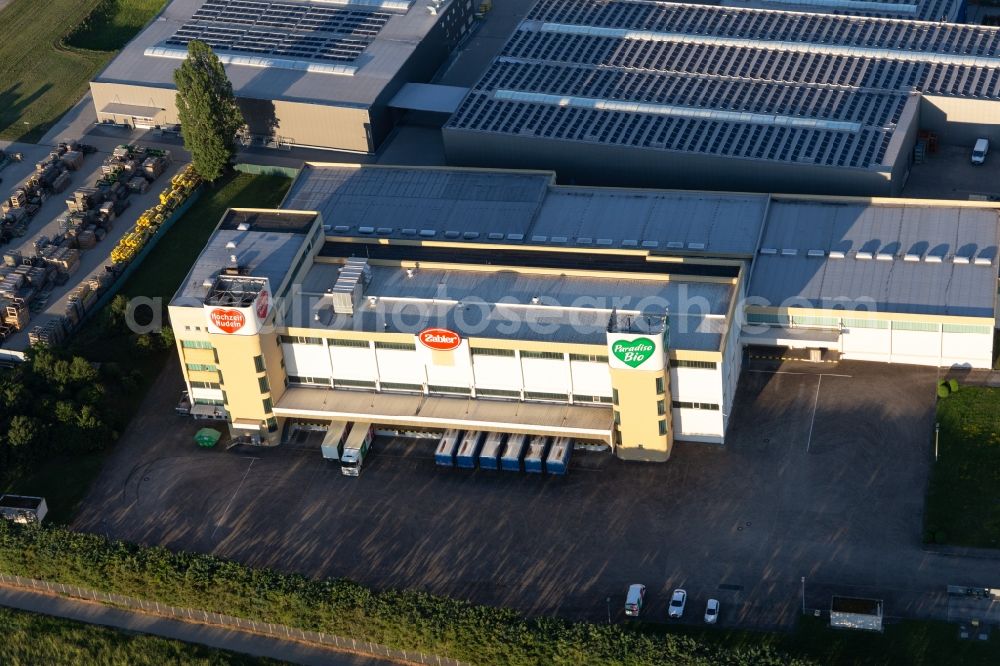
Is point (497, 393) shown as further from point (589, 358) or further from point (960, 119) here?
point (960, 119)

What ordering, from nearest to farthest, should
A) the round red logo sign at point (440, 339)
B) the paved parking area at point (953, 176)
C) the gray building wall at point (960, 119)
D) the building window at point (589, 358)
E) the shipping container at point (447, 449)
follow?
the building window at point (589, 358) → the round red logo sign at point (440, 339) → the shipping container at point (447, 449) → the paved parking area at point (953, 176) → the gray building wall at point (960, 119)

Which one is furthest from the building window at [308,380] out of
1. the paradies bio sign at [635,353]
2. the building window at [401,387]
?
the paradies bio sign at [635,353]

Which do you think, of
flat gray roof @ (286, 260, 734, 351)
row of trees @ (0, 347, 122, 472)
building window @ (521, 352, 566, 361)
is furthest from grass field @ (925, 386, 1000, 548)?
row of trees @ (0, 347, 122, 472)

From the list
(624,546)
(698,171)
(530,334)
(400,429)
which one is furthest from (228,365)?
(698,171)

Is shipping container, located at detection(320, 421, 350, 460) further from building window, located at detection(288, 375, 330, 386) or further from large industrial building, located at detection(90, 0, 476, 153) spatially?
large industrial building, located at detection(90, 0, 476, 153)

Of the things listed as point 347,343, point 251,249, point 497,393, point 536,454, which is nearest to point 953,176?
point 497,393

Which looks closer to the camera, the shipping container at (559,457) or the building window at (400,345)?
the shipping container at (559,457)

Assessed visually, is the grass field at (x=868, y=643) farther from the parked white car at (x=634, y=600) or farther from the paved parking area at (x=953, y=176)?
the paved parking area at (x=953, y=176)
